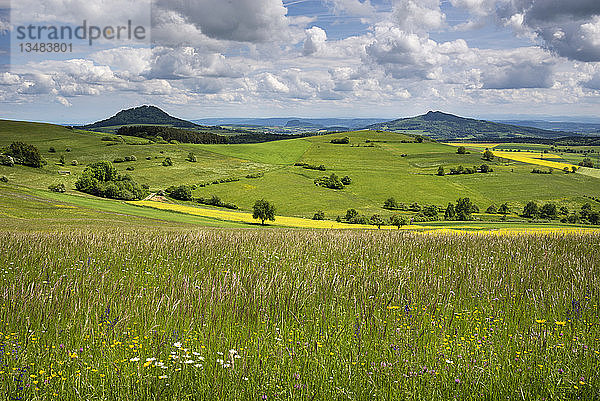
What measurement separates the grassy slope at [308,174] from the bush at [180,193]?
470 cm

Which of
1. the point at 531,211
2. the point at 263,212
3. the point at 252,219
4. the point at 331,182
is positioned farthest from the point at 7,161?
the point at 531,211

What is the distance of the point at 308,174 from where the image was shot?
125 metres

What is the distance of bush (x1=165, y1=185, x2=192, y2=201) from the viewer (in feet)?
302

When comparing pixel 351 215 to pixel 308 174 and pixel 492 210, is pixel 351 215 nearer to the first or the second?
pixel 492 210

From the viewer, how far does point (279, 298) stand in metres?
5.55

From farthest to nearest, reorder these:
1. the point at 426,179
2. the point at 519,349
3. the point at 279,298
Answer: the point at 426,179 < the point at 279,298 < the point at 519,349

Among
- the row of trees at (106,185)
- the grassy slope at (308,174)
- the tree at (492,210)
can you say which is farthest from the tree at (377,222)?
the row of trees at (106,185)

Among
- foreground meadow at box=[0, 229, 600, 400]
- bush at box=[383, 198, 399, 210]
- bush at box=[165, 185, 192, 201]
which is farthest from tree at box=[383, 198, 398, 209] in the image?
foreground meadow at box=[0, 229, 600, 400]

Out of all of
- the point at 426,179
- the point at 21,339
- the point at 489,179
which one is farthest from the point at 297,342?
the point at 489,179

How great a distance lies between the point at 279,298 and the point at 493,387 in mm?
2737

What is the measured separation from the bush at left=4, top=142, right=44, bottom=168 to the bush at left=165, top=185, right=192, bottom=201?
3925cm

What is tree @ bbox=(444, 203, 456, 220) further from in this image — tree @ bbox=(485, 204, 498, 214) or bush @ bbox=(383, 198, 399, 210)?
bush @ bbox=(383, 198, 399, 210)

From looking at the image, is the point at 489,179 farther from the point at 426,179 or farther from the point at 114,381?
the point at 114,381

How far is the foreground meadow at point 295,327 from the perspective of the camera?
3582 mm
